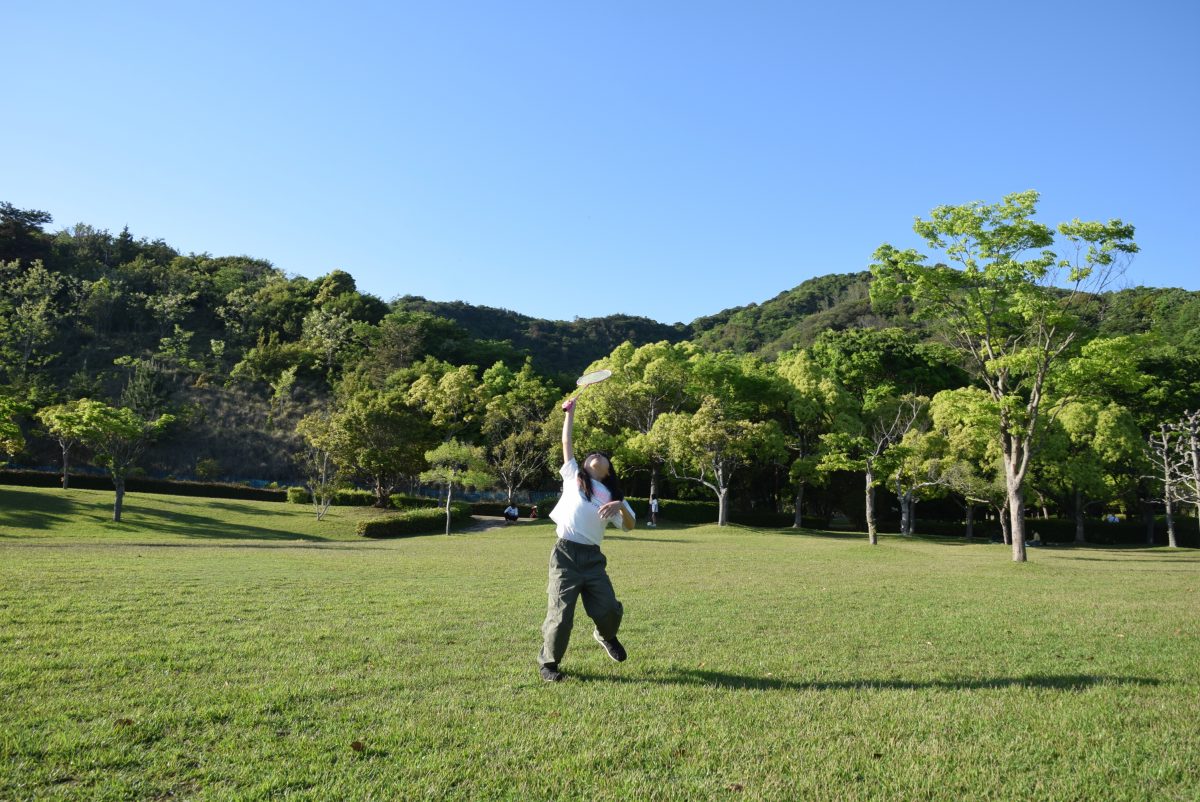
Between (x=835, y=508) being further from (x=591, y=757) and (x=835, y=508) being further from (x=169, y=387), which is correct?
(x=169, y=387)

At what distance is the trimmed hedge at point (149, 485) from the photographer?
38375 millimetres

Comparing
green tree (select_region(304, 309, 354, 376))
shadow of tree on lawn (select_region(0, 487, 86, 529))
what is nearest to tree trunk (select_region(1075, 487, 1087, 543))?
shadow of tree on lawn (select_region(0, 487, 86, 529))

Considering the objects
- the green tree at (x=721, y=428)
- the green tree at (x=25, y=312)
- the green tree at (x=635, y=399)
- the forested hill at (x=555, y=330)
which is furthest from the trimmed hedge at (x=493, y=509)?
the forested hill at (x=555, y=330)

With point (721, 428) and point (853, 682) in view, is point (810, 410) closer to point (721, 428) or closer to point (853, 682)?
point (721, 428)

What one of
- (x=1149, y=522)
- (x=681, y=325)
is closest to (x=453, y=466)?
(x=1149, y=522)

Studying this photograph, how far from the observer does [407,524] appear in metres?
31.4

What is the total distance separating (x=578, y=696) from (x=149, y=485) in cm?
4380

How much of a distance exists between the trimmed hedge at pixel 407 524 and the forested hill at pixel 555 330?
52298 millimetres

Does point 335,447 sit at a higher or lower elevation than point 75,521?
higher

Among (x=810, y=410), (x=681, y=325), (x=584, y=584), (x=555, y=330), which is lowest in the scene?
(x=584, y=584)

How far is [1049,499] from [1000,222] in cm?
2881

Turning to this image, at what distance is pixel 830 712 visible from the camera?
473 cm

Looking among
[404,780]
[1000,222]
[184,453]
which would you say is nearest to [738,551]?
[1000,222]

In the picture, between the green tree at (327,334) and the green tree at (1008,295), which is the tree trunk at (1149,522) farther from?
the green tree at (327,334)
